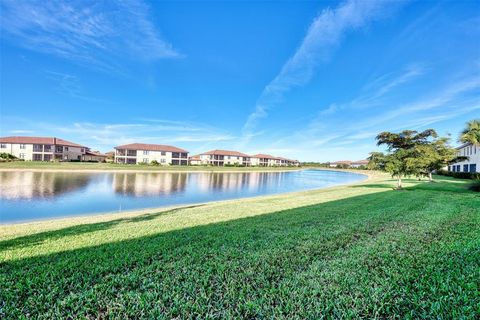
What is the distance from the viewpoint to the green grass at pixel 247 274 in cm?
243

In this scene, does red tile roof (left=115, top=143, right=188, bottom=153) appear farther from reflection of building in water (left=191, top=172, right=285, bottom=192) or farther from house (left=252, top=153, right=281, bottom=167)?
house (left=252, top=153, right=281, bottom=167)

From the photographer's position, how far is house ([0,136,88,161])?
53.1m

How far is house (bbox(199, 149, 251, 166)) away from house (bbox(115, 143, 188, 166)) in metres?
17.2

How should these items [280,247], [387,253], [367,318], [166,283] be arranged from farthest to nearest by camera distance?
1. [280,247]
2. [387,253]
3. [166,283]
4. [367,318]

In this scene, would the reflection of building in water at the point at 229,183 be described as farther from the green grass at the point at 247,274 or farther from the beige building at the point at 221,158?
the beige building at the point at 221,158

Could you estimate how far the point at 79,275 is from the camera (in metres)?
3.18

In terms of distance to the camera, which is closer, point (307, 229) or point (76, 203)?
point (307, 229)

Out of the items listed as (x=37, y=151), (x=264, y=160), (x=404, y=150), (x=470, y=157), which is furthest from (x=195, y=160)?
(x=404, y=150)

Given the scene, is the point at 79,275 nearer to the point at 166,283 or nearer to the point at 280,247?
the point at 166,283

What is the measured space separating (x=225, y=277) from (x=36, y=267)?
2861mm

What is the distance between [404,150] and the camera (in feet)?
55.6

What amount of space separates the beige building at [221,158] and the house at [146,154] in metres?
17.2

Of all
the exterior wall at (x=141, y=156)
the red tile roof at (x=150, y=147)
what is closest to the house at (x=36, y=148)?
the exterior wall at (x=141, y=156)

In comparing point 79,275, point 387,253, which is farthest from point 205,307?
point 387,253
